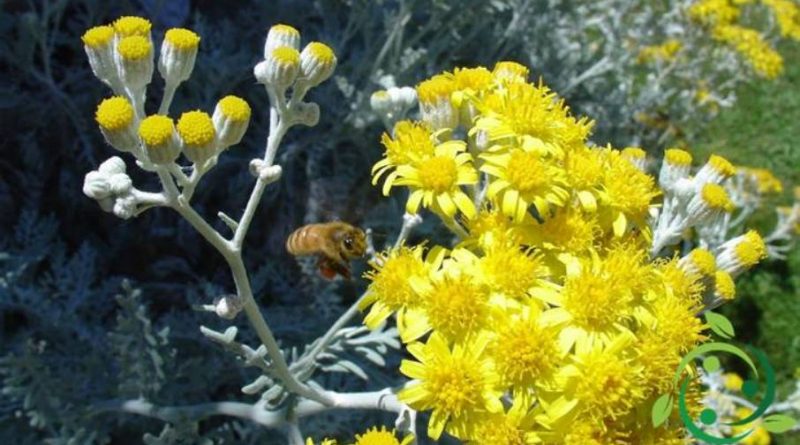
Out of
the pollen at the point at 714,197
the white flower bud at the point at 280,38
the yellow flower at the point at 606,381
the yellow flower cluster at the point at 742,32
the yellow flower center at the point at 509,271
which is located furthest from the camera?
the yellow flower cluster at the point at 742,32

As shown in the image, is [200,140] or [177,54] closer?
[200,140]

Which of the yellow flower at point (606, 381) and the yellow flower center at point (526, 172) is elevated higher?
the yellow flower center at point (526, 172)

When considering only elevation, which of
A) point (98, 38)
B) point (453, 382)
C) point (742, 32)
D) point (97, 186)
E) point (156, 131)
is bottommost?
point (742, 32)

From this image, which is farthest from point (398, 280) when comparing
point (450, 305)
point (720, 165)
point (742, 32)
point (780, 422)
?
point (742, 32)

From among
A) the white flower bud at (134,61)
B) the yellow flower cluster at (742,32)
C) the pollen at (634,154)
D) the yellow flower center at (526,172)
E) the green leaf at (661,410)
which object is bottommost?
the yellow flower cluster at (742,32)

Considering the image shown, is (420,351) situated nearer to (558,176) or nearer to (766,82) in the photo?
(558,176)

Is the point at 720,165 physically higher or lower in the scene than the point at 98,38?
lower

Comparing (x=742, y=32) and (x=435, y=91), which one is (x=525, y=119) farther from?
(x=742, y=32)

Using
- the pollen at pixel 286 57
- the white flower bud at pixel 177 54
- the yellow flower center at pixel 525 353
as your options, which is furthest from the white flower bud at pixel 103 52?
the yellow flower center at pixel 525 353

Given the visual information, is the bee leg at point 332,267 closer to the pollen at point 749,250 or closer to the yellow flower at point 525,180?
the yellow flower at point 525,180
